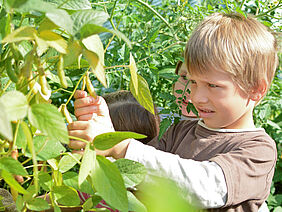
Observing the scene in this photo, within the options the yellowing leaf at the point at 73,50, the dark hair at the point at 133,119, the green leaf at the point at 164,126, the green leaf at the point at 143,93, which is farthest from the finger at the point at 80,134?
the dark hair at the point at 133,119

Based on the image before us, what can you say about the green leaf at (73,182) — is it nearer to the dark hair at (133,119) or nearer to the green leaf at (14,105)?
the green leaf at (14,105)

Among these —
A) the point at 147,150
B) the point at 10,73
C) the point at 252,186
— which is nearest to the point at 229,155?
the point at 252,186

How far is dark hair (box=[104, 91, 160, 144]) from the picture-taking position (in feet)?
5.07

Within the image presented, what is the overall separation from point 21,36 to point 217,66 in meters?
0.74

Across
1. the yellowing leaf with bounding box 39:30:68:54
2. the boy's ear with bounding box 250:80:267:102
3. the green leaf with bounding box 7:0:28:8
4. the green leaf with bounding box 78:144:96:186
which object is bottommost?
the boy's ear with bounding box 250:80:267:102

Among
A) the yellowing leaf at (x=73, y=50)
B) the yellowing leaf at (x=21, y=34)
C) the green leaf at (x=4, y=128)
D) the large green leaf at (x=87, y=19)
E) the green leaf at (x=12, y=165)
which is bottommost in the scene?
the green leaf at (x=12, y=165)

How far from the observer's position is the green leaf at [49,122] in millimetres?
329

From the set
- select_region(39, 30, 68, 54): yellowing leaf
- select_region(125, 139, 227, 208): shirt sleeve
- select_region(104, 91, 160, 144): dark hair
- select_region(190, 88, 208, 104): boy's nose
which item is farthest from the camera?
select_region(104, 91, 160, 144): dark hair

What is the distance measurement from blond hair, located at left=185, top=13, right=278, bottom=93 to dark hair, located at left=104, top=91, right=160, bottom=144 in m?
0.51

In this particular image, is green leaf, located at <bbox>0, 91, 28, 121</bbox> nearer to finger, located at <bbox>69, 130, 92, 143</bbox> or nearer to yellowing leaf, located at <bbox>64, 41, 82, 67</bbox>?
yellowing leaf, located at <bbox>64, 41, 82, 67</bbox>

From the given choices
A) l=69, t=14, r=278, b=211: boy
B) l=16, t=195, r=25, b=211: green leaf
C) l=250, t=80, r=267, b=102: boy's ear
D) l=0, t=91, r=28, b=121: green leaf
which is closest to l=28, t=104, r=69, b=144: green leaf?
l=0, t=91, r=28, b=121: green leaf

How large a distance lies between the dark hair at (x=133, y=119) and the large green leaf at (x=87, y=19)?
117cm

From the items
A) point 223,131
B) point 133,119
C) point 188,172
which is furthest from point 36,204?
point 133,119

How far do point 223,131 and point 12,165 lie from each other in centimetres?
74
